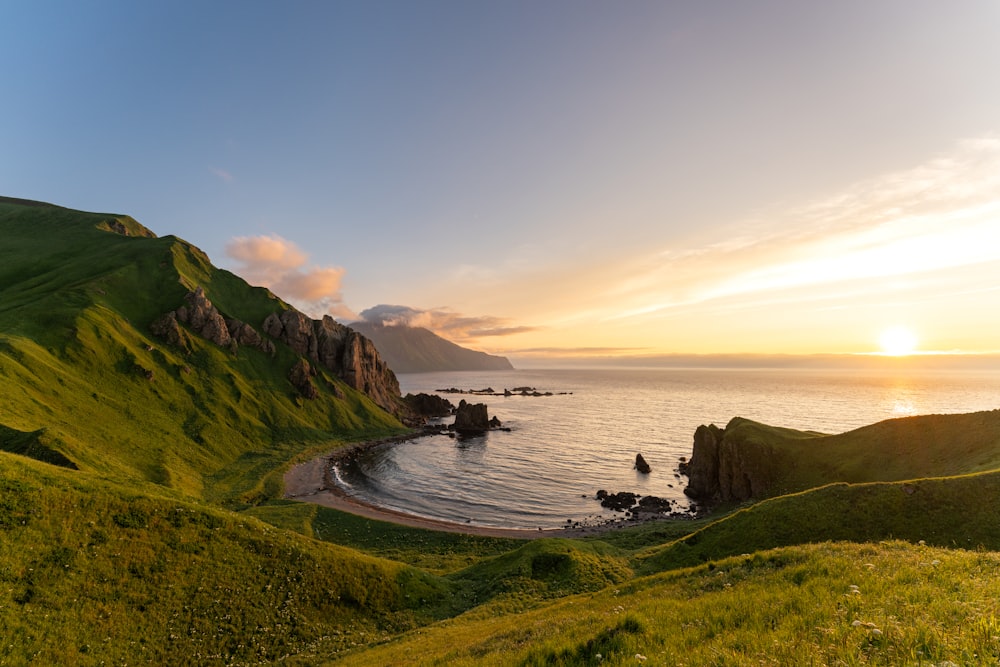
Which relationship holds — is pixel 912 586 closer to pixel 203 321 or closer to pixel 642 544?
pixel 642 544

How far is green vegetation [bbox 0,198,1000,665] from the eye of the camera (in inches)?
408

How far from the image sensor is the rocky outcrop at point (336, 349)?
152125 millimetres

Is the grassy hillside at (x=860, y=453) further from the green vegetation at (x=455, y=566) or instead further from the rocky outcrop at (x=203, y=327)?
the rocky outcrop at (x=203, y=327)

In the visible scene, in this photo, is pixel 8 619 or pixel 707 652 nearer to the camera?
pixel 707 652

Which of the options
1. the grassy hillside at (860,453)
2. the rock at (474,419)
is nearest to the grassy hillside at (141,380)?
the rock at (474,419)

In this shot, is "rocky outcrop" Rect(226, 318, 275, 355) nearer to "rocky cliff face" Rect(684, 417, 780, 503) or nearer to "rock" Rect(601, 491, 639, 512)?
"rock" Rect(601, 491, 639, 512)

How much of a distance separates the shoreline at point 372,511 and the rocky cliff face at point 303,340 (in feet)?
169

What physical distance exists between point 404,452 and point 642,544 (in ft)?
268

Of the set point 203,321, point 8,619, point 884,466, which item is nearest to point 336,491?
point 8,619

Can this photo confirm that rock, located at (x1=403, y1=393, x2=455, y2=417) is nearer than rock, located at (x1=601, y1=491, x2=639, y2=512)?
No

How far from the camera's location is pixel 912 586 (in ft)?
36.3

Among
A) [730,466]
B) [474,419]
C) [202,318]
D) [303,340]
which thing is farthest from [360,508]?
[303,340]

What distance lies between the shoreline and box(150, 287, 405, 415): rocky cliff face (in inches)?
2031

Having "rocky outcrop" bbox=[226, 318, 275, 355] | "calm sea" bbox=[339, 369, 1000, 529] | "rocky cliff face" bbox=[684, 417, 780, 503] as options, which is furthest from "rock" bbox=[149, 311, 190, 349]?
"rocky cliff face" bbox=[684, 417, 780, 503]
